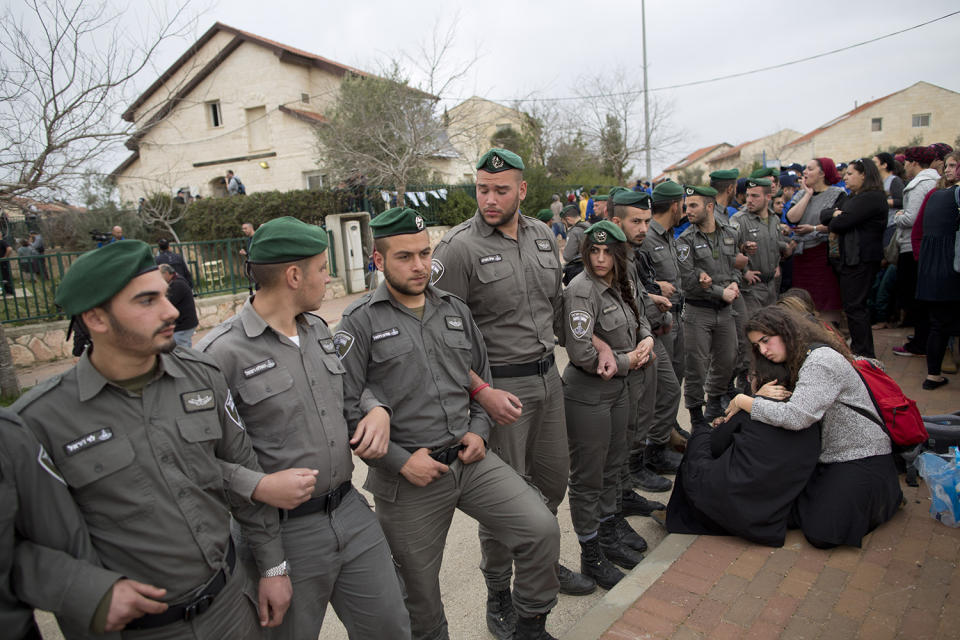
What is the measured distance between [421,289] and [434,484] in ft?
2.83

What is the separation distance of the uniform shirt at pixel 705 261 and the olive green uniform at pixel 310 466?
3.99 meters

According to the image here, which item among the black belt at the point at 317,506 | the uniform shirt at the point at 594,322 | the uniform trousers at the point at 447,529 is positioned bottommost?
the uniform trousers at the point at 447,529

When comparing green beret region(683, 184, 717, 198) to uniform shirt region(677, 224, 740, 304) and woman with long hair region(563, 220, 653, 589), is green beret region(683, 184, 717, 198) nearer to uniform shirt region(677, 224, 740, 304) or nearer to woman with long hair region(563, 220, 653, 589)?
uniform shirt region(677, 224, 740, 304)

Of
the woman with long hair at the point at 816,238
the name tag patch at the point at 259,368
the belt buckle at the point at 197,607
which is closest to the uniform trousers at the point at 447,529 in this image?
the name tag patch at the point at 259,368

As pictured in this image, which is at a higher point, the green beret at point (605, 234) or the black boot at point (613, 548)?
the green beret at point (605, 234)

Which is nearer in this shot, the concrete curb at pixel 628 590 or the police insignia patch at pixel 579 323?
the concrete curb at pixel 628 590

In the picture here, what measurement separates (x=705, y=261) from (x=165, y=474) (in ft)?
15.9

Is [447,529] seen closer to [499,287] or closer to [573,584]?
[573,584]

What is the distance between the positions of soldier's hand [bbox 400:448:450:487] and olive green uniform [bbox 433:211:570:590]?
26.4 inches

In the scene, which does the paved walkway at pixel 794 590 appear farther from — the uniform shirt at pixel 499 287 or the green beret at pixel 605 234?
the green beret at pixel 605 234

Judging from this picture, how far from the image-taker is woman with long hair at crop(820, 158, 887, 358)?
6.05 meters

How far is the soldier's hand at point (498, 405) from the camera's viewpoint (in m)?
2.78

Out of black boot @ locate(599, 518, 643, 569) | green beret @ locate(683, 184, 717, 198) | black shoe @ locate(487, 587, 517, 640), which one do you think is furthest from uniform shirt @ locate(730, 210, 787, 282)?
black shoe @ locate(487, 587, 517, 640)

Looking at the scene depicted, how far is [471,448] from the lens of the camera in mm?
2672
